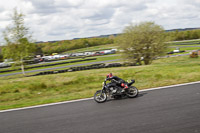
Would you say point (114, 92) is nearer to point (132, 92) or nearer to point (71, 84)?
point (132, 92)

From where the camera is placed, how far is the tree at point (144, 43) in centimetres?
2847

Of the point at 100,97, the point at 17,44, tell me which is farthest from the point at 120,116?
the point at 17,44

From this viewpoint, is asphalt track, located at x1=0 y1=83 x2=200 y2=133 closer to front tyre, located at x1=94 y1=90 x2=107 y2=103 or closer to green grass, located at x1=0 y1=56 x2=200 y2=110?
front tyre, located at x1=94 y1=90 x2=107 y2=103

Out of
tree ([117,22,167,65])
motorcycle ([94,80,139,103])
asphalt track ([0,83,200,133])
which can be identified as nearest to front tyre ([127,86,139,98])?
motorcycle ([94,80,139,103])

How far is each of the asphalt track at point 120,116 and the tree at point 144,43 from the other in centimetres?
1965

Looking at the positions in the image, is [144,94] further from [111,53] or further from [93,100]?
[111,53]

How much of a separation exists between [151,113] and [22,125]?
4.53 m

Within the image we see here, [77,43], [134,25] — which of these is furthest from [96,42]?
[134,25]

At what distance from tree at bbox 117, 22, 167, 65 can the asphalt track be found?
19.6 meters

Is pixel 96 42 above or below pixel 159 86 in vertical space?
above

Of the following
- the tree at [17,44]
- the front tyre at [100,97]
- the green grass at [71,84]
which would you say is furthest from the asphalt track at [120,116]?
the tree at [17,44]

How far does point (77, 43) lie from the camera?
9619cm

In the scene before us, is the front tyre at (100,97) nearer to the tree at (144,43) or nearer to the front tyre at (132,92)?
the front tyre at (132,92)

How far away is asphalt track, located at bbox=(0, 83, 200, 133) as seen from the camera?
18.8ft
